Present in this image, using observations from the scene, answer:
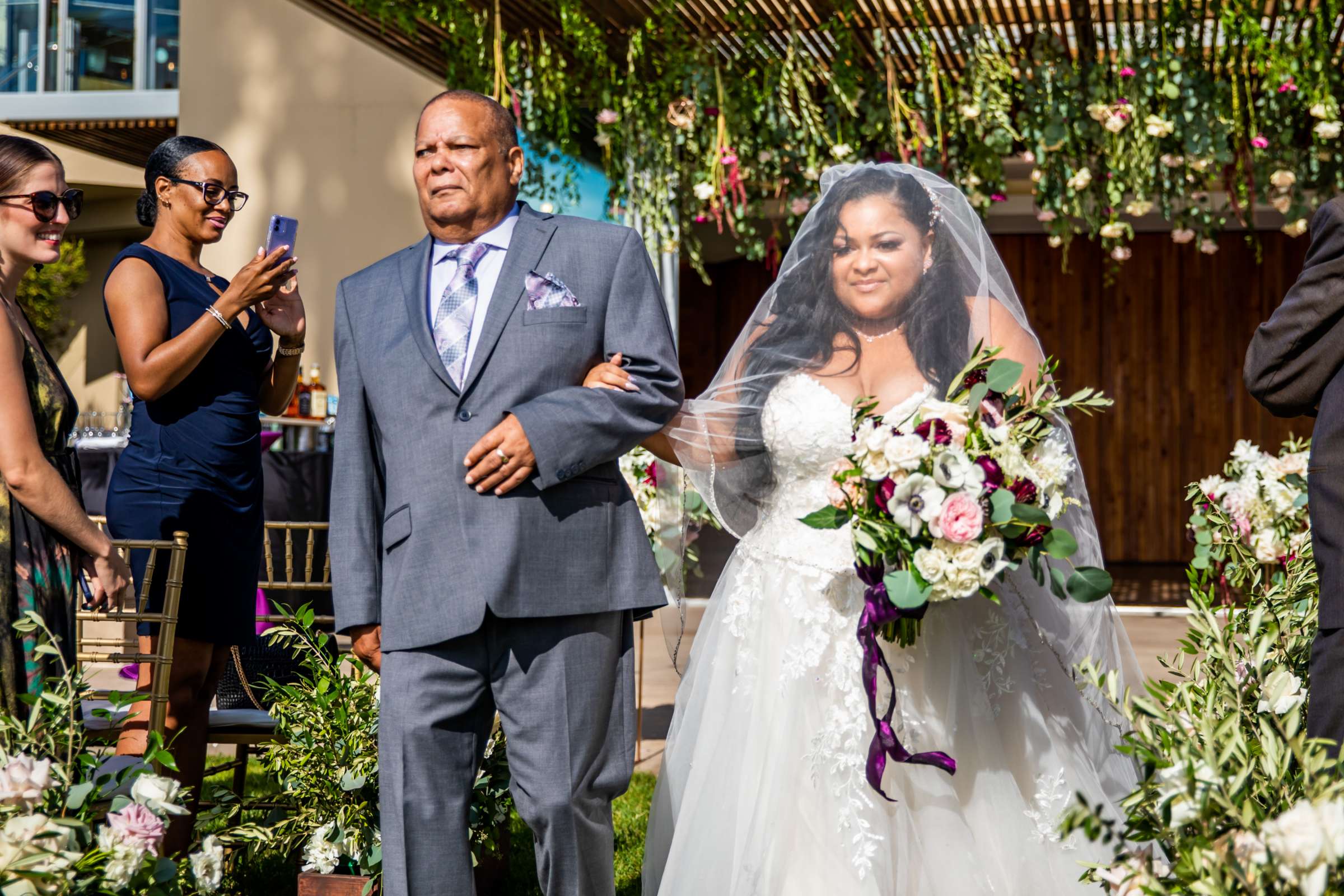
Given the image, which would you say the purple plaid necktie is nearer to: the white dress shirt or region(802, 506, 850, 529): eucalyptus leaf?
the white dress shirt

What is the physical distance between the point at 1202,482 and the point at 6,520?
3.11 metres

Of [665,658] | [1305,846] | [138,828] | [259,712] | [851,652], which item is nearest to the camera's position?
[1305,846]

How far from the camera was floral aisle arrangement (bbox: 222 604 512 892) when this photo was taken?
3.02 meters

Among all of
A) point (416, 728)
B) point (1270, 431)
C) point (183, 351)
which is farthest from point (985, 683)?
point (1270, 431)

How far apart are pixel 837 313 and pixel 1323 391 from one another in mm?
1082

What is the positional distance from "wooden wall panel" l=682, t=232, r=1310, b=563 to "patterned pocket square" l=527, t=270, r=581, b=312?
33.3 ft

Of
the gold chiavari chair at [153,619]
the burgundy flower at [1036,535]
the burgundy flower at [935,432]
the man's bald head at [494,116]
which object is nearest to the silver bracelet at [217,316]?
the gold chiavari chair at [153,619]

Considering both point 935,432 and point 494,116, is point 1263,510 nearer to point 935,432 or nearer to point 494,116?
point 935,432

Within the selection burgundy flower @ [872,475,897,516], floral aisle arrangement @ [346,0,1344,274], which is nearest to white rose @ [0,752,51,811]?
burgundy flower @ [872,475,897,516]

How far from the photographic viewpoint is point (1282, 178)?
6273 mm

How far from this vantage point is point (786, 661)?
112 inches

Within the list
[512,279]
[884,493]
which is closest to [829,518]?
[884,493]

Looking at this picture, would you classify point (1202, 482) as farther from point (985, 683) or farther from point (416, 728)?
point (416, 728)

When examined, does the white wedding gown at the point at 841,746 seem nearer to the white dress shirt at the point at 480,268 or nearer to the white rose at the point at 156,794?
the white dress shirt at the point at 480,268
